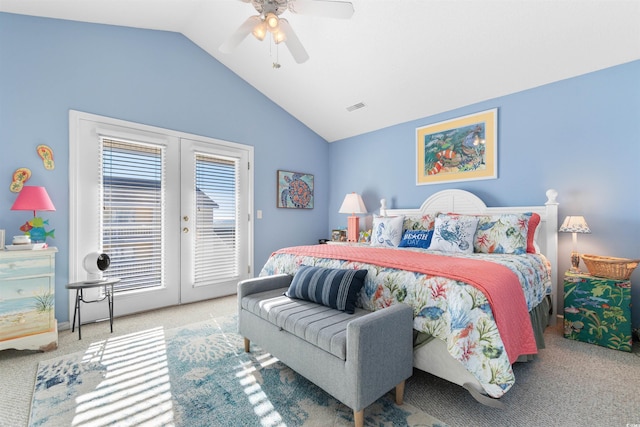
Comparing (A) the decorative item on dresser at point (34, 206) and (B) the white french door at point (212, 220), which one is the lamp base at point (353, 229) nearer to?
(B) the white french door at point (212, 220)

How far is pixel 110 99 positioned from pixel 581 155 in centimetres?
Result: 474

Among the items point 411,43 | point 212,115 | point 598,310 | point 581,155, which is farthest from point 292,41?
point 598,310

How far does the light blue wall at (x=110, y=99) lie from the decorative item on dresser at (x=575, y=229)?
3.38 meters

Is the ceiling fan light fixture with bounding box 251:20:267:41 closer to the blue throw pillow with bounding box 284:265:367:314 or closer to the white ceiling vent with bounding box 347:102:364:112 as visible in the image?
the blue throw pillow with bounding box 284:265:367:314

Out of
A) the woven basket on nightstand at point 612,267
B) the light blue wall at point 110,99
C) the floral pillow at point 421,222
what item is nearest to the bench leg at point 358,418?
the floral pillow at point 421,222

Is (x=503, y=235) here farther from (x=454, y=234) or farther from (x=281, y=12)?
(x=281, y=12)

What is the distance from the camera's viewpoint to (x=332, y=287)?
1.93 metres

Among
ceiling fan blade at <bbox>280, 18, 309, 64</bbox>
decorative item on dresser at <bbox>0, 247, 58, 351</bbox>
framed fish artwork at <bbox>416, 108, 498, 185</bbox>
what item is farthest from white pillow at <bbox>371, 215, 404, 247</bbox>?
decorative item on dresser at <bbox>0, 247, 58, 351</bbox>

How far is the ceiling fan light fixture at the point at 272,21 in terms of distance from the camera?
6.85ft

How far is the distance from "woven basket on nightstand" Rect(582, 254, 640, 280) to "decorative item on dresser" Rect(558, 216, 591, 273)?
17 centimetres

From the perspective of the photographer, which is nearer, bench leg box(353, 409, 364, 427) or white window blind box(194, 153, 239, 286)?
bench leg box(353, 409, 364, 427)

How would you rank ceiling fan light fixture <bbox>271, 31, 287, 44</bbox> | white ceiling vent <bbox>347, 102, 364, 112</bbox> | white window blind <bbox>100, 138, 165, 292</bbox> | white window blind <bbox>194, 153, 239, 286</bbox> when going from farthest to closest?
white ceiling vent <bbox>347, 102, 364, 112</bbox> → white window blind <bbox>194, 153, 239, 286</bbox> → white window blind <bbox>100, 138, 165, 292</bbox> → ceiling fan light fixture <bbox>271, 31, 287, 44</bbox>

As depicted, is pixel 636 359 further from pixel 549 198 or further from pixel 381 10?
pixel 381 10

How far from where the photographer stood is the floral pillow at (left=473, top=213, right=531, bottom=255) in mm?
2598
